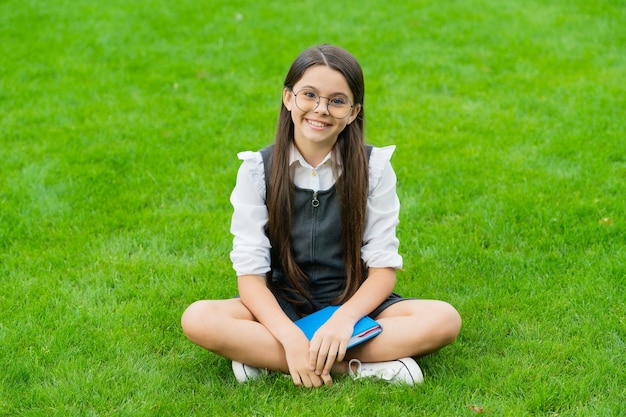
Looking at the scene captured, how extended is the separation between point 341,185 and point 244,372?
2.85 feet

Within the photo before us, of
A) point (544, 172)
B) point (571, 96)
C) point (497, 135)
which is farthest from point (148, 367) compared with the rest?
point (571, 96)

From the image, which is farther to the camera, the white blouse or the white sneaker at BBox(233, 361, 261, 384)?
the white blouse

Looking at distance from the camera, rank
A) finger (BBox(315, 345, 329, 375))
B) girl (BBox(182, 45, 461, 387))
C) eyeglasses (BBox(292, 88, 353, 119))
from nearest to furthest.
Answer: finger (BBox(315, 345, 329, 375))
girl (BBox(182, 45, 461, 387))
eyeglasses (BBox(292, 88, 353, 119))

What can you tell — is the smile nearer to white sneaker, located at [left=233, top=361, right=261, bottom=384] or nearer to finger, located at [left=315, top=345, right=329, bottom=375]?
finger, located at [left=315, top=345, right=329, bottom=375]

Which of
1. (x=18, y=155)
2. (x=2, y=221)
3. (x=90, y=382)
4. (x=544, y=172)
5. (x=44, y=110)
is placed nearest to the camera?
(x=90, y=382)

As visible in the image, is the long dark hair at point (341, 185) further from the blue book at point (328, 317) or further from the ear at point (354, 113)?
the blue book at point (328, 317)

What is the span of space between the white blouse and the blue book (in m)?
0.26

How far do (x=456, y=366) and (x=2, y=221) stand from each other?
2809 millimetres

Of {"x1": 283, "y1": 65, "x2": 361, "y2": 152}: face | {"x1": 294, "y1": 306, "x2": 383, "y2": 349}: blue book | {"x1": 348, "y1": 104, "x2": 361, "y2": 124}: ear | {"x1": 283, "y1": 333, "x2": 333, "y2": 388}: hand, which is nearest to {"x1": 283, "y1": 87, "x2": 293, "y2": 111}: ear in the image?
{"x1": 283, "y1": 65, "x2": 361, "y2": 152}: face

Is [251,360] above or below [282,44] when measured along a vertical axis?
below

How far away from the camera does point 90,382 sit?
338cm

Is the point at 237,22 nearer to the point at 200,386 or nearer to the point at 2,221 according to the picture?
the point at 2,221

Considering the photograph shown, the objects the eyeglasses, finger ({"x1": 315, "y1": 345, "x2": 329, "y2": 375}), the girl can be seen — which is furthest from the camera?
the eyeglasses

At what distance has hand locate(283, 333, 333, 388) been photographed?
3.31 metres
